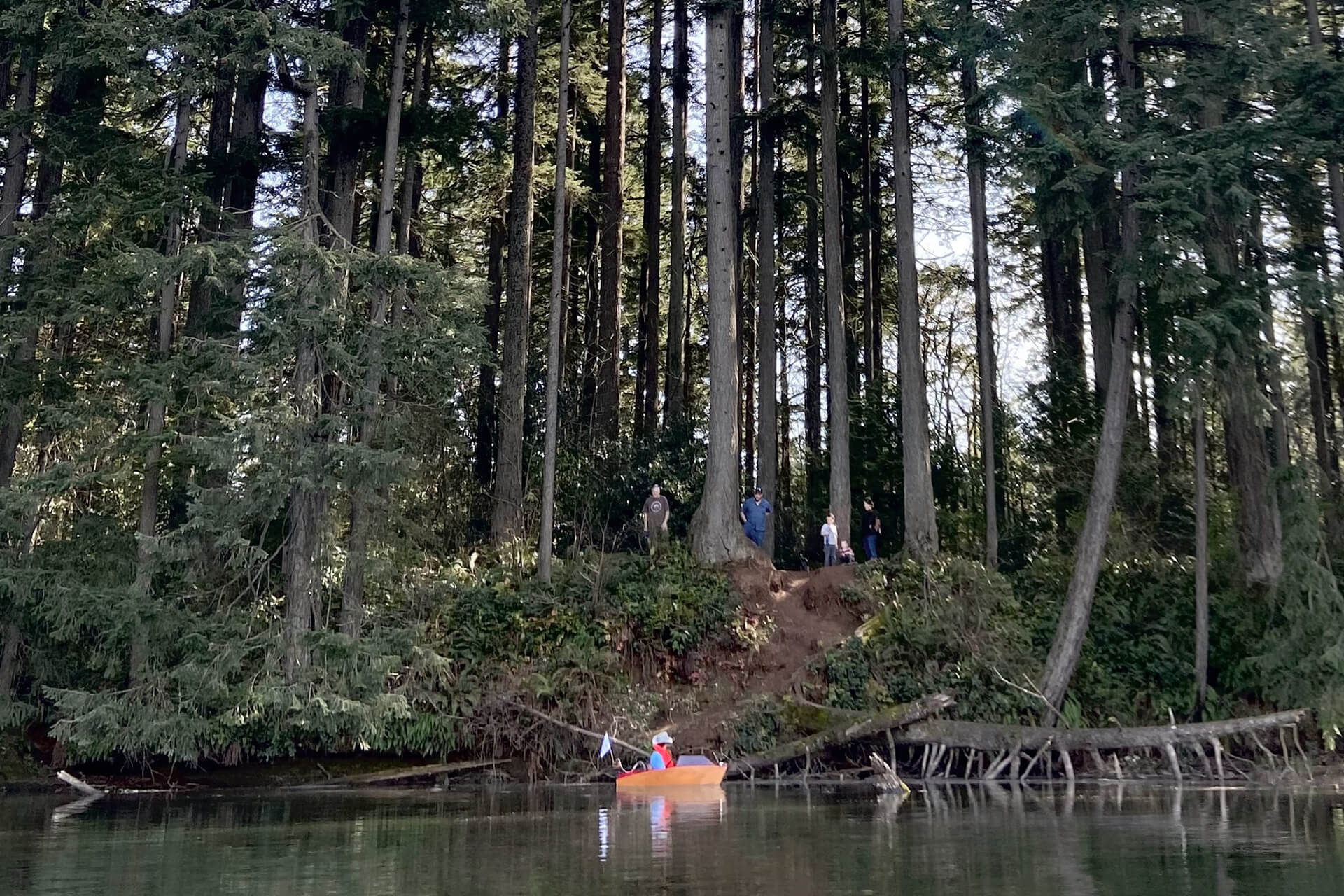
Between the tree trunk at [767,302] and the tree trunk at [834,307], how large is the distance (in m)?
1.26

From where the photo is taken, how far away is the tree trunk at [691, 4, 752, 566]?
21.0 m

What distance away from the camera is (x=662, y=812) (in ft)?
45.6

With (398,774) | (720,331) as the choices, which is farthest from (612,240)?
(398,774)

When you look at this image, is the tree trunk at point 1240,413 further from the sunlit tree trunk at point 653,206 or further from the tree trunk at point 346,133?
the tree trunk at point 346,133

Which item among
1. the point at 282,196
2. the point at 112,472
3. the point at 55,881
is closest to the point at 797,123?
the point at 282,196

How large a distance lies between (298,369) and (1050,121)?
12.5 meters

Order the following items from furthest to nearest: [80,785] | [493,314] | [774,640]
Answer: [493,314] < [774,640] < [80,785]

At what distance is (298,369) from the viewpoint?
671 inches

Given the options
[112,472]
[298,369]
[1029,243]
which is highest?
[1029,243]

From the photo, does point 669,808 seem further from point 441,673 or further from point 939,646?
point 939,646

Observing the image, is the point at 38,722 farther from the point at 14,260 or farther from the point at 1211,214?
the point at 1211,214

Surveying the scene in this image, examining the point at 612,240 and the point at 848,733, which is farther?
the point at 612,240

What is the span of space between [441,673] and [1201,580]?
40.6 feet

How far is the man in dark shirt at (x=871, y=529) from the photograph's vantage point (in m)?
22.6
